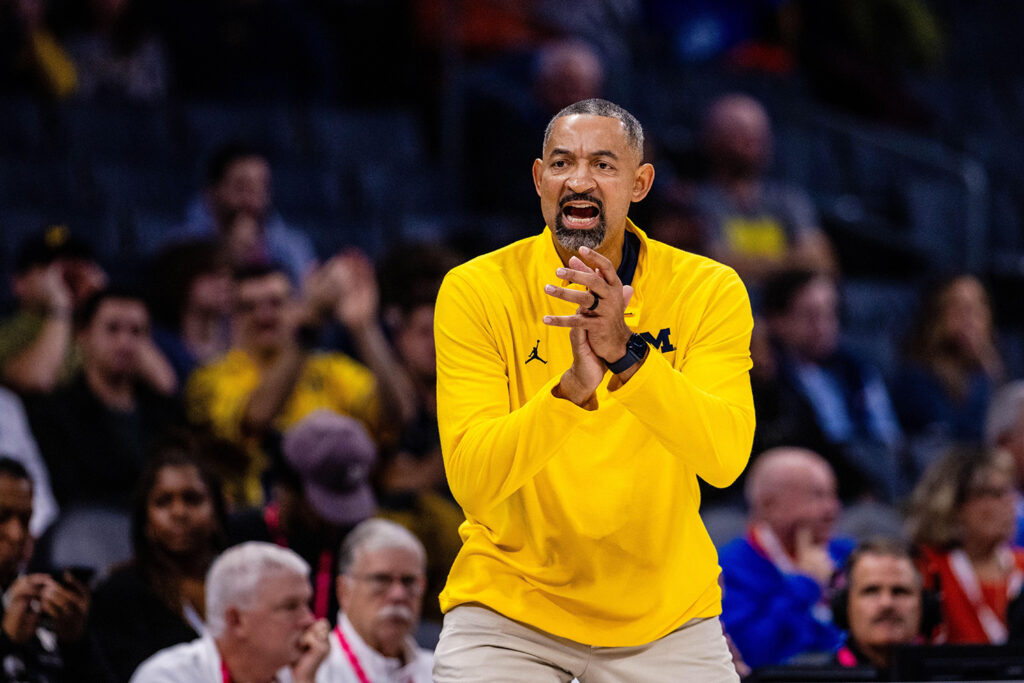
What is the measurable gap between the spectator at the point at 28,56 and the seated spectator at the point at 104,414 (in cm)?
226

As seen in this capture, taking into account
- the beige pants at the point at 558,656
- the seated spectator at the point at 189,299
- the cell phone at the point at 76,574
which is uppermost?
the seated spectator at the point at 189,299

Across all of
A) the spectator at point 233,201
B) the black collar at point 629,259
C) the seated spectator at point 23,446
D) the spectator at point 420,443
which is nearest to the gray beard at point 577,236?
the black collar at point 629,259

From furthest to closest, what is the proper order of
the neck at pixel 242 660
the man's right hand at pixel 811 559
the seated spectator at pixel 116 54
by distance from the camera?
the seated spectator at pixel 116 54
the man's right hand at pixel 811 559
the neck at pixel 242 660

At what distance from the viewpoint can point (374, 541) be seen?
452cm

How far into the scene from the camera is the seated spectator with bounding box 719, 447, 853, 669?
4844mm

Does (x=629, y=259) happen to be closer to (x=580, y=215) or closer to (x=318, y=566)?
(x=580, y=215)

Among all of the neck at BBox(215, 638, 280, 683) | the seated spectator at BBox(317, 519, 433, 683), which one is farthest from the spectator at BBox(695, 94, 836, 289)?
the neck at BBox(215, 638, 280, 683)

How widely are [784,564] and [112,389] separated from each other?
2463 millimetres

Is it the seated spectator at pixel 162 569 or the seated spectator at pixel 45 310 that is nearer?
the seated spectator at pixel 162 569

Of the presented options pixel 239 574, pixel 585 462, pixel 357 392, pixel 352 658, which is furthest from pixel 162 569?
pixel 585 462

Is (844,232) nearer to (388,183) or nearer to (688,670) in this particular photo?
(388,183)

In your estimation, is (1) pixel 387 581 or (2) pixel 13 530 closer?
(2) pixel 13 530

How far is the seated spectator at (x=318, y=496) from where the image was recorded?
16.2 feet

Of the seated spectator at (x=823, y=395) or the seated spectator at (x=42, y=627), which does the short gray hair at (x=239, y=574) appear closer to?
the seated spectator at (x=42, y=627)
